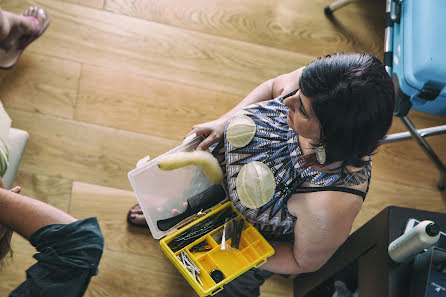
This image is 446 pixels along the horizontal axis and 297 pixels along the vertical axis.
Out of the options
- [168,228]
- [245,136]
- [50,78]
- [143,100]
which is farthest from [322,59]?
[50,78]

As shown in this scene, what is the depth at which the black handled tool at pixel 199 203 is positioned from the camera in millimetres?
1192

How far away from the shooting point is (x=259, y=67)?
1998 millimetres

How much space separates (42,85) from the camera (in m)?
1.82

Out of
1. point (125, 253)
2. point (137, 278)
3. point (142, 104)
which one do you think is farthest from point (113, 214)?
point (142, 104)

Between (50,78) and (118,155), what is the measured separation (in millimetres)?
474

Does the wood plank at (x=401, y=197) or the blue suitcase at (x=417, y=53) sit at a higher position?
the blue suitcase at (x=417, y=53)

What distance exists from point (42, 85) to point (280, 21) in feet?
3.91

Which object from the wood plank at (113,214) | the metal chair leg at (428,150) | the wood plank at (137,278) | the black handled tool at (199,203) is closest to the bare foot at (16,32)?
the wood plank at (113,214)

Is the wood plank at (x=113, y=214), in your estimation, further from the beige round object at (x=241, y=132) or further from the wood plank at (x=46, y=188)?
the beige round object at (x=241, y=132)

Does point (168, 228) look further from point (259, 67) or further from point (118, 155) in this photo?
point (259, 67)

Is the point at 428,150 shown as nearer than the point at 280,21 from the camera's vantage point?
Yes

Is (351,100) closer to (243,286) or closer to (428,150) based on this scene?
(243,286)

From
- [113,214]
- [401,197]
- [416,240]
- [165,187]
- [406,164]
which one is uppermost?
[416,240]

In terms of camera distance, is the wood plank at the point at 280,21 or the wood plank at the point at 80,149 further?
the wood plank at the point at 280,21
